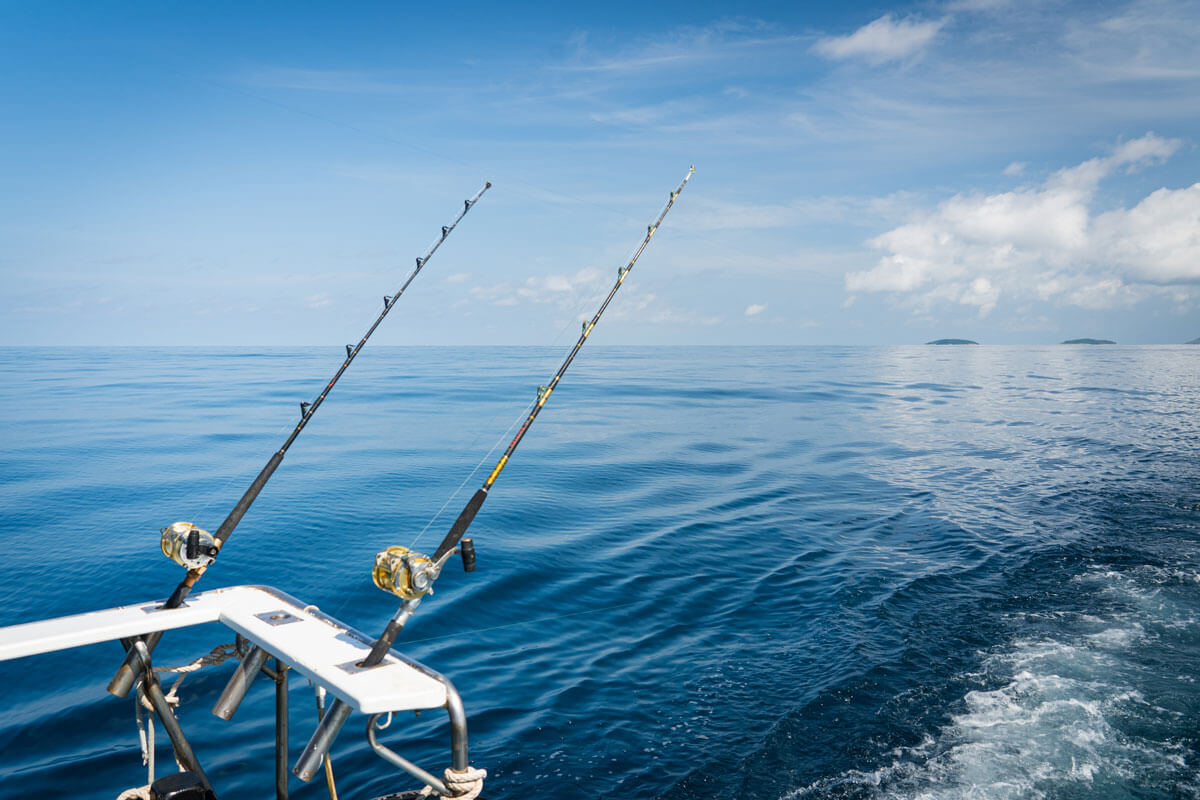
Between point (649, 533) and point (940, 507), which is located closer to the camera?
point (649, 533)

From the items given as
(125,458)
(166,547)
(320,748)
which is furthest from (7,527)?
(320,748)

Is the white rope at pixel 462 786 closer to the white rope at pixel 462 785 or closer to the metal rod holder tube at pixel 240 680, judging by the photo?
the white rope at pixel 462 785

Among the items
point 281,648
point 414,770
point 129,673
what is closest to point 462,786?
point 414,770

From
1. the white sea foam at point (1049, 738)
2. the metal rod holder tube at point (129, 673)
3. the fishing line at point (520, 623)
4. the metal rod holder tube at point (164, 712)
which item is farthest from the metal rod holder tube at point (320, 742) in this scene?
the fishing line at point (520, 623)

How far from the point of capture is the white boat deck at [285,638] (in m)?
2.37

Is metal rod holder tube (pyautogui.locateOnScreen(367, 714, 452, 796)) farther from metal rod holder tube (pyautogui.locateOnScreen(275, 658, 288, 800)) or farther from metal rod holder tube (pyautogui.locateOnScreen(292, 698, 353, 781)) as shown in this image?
metal rod holder tube (pyautogui.locateOnScreen(275, 658, 288, 800))

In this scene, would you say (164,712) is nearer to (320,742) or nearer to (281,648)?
(281,648)

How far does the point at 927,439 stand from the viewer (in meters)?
21.2

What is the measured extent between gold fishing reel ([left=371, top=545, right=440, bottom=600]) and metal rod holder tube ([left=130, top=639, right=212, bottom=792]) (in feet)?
4.13

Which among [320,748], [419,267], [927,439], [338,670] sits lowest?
[927,439]

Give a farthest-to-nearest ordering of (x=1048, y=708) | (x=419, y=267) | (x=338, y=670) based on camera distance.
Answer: (x=419, y=267)
(x=1048, y=708)
(x=338, y=670)

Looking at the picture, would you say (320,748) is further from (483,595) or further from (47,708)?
(483,595)

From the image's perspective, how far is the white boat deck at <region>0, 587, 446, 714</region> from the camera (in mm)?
2373

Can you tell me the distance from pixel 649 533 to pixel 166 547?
330 inches
